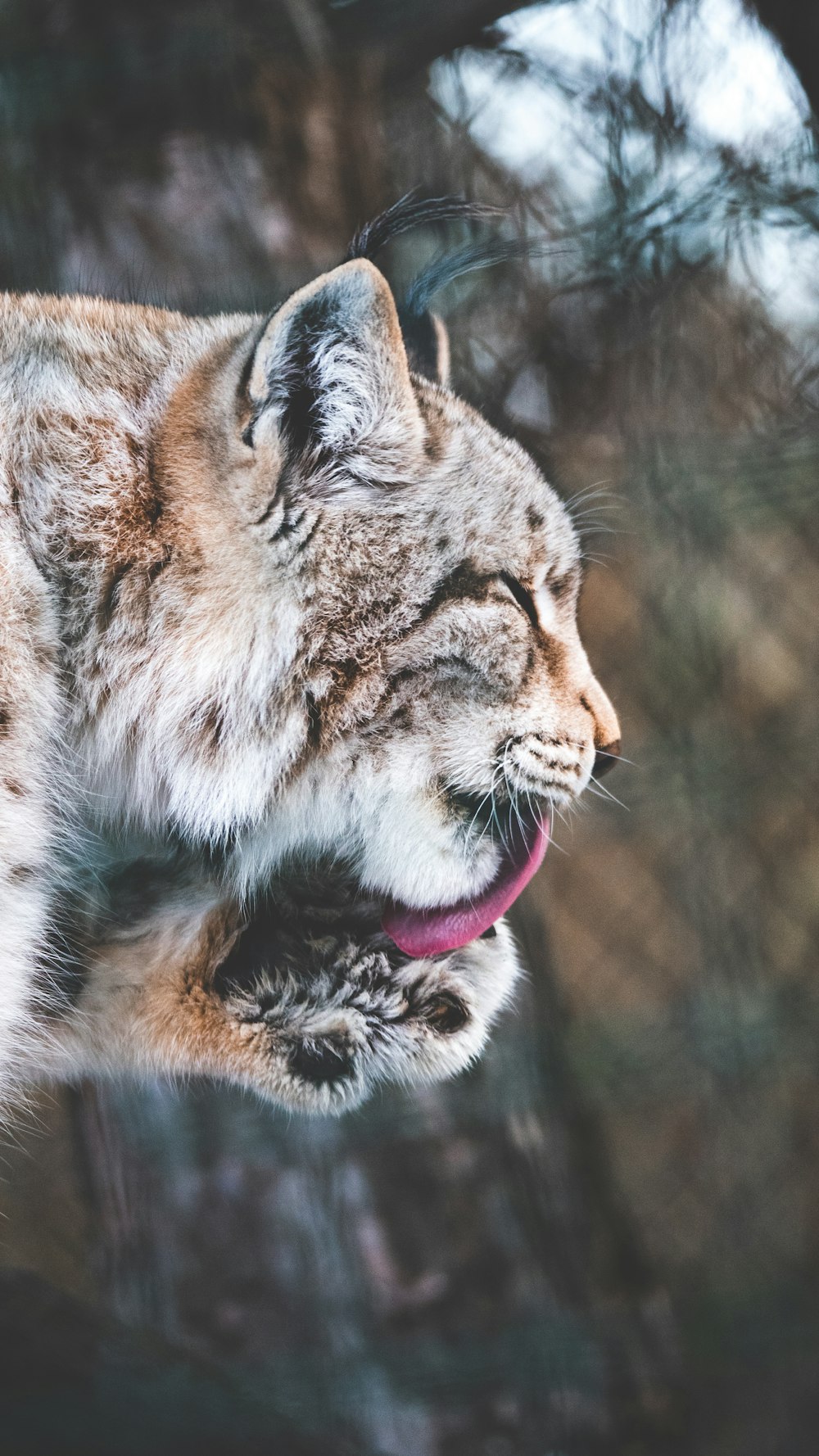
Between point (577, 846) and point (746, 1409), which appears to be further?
point (577, 846)

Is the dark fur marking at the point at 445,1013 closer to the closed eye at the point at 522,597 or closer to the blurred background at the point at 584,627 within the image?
the closed eye at the point at 522,597

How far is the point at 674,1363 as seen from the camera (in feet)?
5.41

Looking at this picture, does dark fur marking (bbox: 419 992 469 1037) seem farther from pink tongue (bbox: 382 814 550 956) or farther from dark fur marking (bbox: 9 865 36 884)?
dark fur marking (bbox: 9 865 36 884)

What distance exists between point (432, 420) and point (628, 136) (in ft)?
2.86

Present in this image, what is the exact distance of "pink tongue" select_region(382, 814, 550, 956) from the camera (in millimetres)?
858

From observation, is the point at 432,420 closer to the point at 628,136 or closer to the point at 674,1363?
the point at 628,136

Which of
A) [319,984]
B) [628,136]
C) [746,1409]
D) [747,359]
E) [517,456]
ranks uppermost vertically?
[628,136]

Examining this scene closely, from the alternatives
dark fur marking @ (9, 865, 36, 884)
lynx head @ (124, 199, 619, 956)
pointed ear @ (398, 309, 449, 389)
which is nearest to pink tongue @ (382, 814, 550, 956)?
lynx head @ (124, 199, 619, 956)

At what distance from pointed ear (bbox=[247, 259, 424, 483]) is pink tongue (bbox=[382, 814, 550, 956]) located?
1.09 feet

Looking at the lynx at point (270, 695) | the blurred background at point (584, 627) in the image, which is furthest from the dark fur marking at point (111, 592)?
the blurred background at point (584, 627)

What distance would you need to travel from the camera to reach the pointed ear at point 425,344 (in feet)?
3.34

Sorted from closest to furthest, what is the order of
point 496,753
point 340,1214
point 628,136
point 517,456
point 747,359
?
point 496,753, point 517,456, point 628,136, point 340,1214, point 747,359

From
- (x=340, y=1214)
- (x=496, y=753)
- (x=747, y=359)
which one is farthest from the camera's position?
(x=747, y=359)

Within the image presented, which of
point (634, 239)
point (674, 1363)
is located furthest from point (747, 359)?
point (674, 1363)
